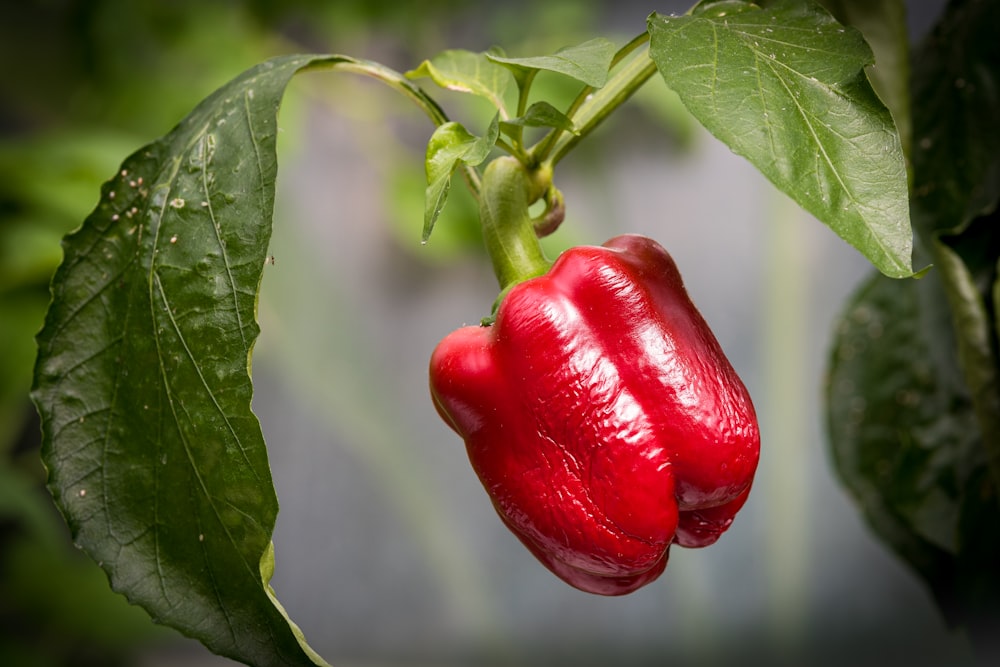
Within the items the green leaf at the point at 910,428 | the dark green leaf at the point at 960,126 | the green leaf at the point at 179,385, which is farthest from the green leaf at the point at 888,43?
the green leaf at the point at 179,385

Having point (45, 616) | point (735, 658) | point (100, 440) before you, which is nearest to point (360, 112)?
point (45, 616)

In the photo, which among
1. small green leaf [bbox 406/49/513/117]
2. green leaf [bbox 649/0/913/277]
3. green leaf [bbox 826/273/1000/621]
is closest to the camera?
green leaf [bbox 649/0/913/277]

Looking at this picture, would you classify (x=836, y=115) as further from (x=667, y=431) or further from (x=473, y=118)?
(x=473, y=118)

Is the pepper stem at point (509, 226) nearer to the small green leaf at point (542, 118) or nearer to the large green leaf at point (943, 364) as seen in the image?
the small green leaf at point (542, 118)

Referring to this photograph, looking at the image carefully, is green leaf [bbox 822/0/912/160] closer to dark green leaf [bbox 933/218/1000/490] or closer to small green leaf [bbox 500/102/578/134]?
dark green leaf [bbox 933/218/1000/490]

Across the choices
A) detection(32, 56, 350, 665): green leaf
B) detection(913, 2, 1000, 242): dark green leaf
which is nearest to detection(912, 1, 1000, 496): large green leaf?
detection(913, 2, 1000, 242): dark green leaf
